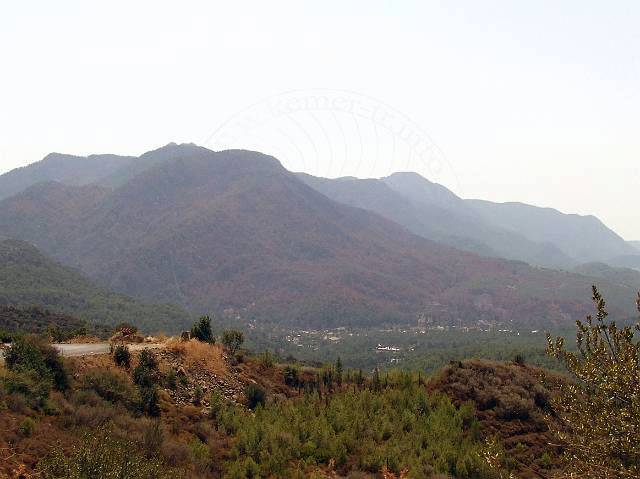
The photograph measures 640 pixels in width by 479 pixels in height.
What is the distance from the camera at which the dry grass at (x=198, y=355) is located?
80.1 ft

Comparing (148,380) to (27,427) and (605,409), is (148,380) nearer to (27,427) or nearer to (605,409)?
(27,427)

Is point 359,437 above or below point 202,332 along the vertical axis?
below

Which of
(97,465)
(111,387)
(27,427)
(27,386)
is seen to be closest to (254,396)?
(111,387)

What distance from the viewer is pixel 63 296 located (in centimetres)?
10006

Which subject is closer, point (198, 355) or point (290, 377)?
point (198, 355)

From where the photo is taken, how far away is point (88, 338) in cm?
2717

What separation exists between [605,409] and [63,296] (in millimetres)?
107737

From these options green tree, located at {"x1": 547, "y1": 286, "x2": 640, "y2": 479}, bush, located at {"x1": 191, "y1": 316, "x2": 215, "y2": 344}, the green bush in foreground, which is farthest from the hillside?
green tree, located at {"x1": 547, "y1": 286, "x2": 640, "y2": 479}

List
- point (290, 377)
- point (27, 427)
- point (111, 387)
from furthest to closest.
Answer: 1. point (290, 377)
2. point (111, 387)
3. point (27, 427)

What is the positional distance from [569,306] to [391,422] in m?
168

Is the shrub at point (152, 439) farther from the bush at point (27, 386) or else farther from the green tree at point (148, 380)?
the bush at point (27, 386)

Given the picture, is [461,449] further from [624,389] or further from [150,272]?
[150,272]

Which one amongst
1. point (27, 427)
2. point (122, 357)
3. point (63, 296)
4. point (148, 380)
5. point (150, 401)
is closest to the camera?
point (27, 427)

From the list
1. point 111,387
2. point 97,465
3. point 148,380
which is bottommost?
point 148,380
